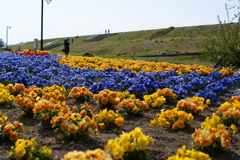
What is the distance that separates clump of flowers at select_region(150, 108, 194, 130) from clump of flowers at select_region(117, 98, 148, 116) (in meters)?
0.81

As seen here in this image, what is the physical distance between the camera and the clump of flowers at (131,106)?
6336 millimetres

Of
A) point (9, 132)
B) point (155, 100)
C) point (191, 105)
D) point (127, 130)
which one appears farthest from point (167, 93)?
point (9, 132)

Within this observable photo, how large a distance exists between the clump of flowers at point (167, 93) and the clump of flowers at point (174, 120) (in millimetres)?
1961

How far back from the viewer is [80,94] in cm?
735

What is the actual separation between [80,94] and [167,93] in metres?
2.12

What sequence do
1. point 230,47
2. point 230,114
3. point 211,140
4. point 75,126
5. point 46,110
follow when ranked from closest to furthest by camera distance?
point 211,140 → point 75,126 → point 46,110 → point 230,114 → point 230,47

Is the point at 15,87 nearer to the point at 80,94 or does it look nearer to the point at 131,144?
the point at 80,94

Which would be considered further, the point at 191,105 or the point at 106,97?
the point at 106,97

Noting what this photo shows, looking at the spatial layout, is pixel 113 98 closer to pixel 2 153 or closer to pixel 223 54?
pixel 2 153

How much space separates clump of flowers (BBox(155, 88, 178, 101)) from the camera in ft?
25.1

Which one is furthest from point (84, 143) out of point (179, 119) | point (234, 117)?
point (234, 117)

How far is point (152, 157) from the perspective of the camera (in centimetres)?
428

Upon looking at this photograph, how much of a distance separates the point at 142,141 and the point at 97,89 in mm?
4528

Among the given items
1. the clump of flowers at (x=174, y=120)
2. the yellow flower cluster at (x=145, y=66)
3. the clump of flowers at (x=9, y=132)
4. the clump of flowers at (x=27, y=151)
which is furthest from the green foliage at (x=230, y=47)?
the clump of flowers at (x=27, y=151)
